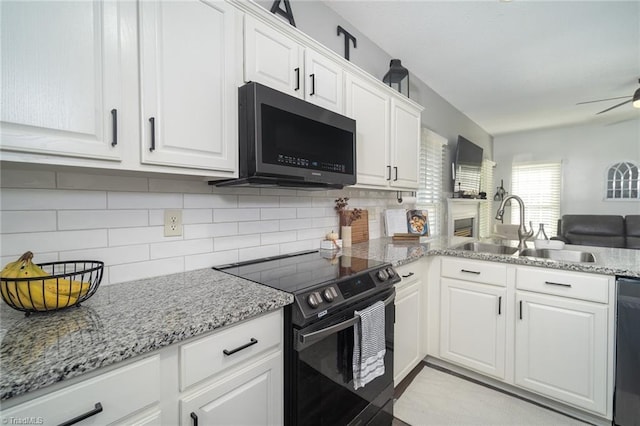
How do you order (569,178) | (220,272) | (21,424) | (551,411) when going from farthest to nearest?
(569,178) < (551,411) < (220,272) < (21,424)

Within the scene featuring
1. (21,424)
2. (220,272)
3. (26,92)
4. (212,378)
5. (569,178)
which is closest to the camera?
(21,424)

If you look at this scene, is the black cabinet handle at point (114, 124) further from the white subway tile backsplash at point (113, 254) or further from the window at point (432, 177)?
the window at point (432, 177)

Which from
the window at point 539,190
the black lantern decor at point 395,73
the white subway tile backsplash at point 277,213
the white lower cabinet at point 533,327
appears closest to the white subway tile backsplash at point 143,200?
the white subway tile backsplash at point 277,213

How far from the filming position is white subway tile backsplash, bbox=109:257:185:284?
1.20m

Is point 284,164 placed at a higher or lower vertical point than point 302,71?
lower

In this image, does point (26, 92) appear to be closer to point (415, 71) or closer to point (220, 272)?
point (220, 272)

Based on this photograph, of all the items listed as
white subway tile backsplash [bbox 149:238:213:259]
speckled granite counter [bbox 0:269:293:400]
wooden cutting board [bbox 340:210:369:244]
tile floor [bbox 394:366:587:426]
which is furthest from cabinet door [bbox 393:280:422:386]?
white subway tile backsplash [bbox 149:238:213:259]

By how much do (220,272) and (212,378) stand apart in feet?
1.87

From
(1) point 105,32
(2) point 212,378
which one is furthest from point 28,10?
(2) point 212,378

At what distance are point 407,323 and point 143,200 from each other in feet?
5.65

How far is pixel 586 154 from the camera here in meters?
5.36

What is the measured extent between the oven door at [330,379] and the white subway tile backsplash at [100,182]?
922mm

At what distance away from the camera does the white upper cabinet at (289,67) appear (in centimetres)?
137

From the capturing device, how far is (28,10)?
808 millimetres
